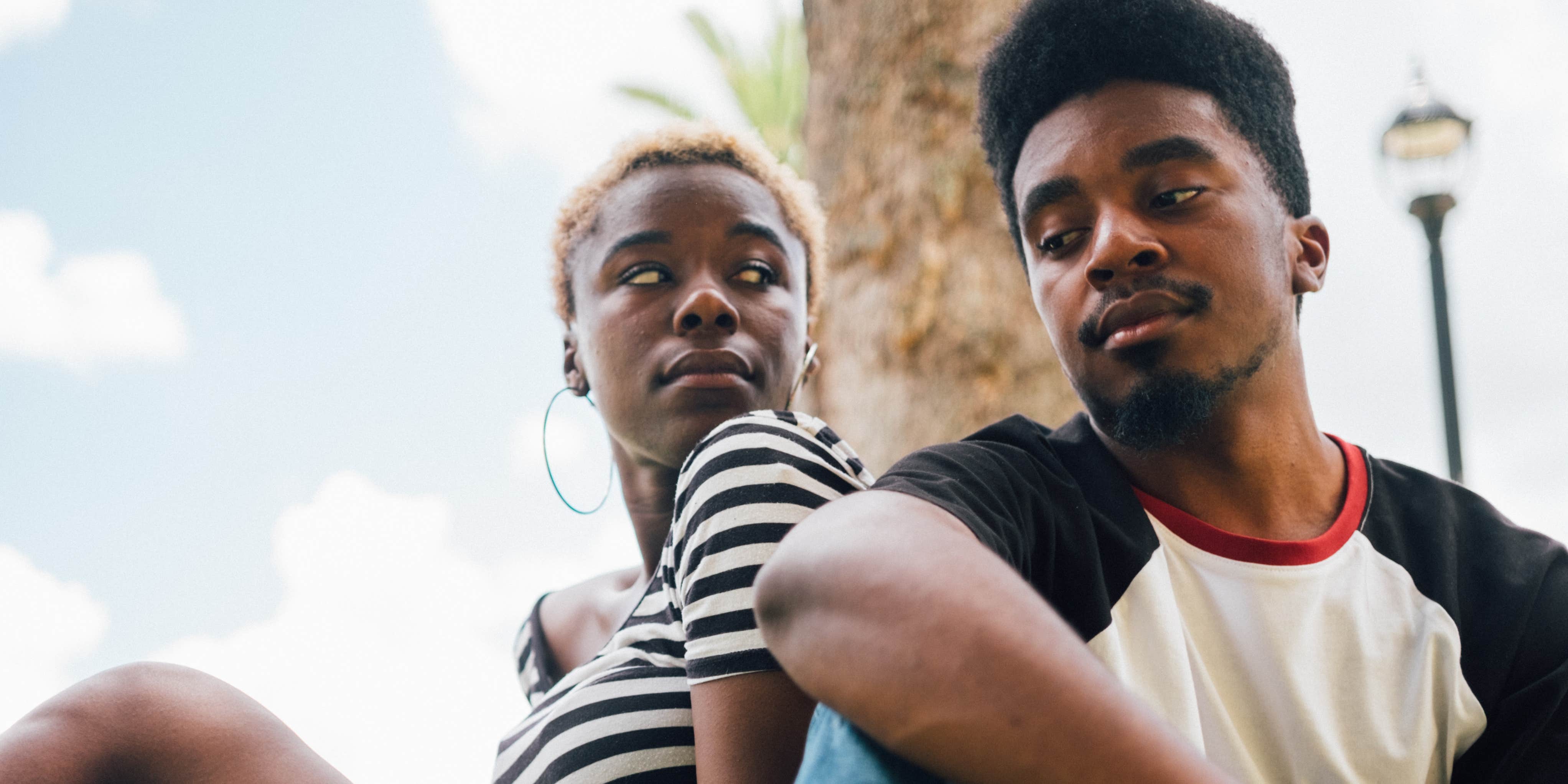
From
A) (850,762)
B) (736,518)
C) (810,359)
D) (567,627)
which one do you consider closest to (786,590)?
(850,762)

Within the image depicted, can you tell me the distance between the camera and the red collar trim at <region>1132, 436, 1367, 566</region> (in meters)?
1.73

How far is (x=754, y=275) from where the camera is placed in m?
2.48

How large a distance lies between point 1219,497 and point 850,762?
3.20 ft

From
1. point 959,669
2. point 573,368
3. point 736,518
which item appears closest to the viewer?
point 959,669

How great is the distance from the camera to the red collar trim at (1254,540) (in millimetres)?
1726

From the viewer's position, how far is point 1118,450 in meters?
1.88

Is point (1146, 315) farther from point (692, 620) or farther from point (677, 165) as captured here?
point (677, 165)

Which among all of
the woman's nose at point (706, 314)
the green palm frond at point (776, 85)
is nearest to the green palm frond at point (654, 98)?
the green palm frond at point (776, 85)

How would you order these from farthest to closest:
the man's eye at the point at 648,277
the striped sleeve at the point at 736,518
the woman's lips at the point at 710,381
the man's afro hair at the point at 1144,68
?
the man's eye at the point at 648,277, the woman's lips at the point at 710,381, the man's afro hair at the point at 1144,68, the striped sleeve at the point at 736,518

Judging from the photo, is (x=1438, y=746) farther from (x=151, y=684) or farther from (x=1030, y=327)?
(x=1030, y=327)

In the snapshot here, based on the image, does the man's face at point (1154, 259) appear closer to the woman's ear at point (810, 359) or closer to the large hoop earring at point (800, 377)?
the large hoop earring at point (800, 377)

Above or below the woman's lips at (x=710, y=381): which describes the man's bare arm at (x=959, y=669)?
below

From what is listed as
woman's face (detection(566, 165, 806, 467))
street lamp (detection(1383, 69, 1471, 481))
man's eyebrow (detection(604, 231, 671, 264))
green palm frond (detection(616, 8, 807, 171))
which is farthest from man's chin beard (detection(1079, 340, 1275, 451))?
green palm frond (detection(616, 8, 807, 171))

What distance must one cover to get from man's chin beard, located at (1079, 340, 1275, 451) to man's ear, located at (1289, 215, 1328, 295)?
0.22 meters
